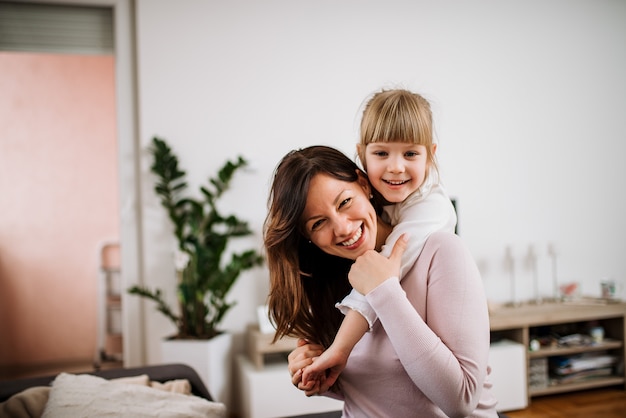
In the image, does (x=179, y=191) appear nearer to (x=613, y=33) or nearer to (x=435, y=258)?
(x=435, y=258)

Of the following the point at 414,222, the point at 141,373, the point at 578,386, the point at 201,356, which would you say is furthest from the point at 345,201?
the point at 578,386

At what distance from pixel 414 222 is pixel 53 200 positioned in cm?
452

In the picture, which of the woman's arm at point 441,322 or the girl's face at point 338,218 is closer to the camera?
the woman's arm at point 441,322

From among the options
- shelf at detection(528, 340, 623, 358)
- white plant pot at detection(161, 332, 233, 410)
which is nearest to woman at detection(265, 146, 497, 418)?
white plant pot at detection(161, 332, 233, 410)

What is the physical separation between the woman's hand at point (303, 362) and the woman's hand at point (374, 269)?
9.0 inches

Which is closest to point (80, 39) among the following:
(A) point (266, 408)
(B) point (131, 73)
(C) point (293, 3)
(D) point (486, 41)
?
(B) point (131, 73)

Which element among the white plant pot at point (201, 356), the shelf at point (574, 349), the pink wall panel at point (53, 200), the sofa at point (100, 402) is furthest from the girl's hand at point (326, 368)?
the pink wall panel at point (53, 200)

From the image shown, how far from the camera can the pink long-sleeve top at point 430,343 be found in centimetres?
90

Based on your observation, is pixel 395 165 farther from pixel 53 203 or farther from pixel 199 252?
pixel 53 203

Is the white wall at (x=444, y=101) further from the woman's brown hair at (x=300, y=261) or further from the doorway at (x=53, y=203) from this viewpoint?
the woman's brown hair at (x=300, y=261)

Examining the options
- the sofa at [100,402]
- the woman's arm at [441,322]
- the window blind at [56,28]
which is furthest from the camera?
the window blind at [56,28]

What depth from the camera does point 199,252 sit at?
10.7 ft

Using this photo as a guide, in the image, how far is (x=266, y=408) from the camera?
3.10 metres

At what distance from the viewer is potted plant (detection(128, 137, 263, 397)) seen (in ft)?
10.6
